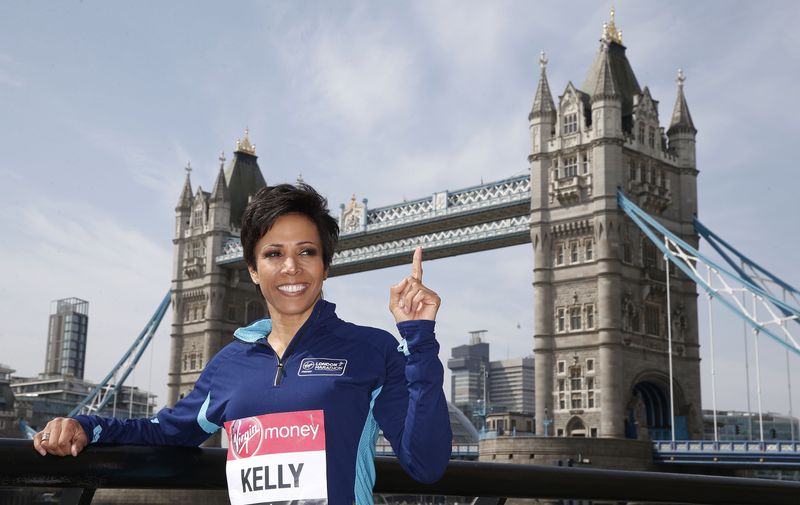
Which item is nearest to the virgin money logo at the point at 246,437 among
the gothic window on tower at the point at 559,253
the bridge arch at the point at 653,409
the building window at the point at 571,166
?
the bridge arch at the point at 653,409

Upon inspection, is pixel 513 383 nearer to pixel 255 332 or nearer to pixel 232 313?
pixel 232 313

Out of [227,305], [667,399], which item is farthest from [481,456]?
[227,305]

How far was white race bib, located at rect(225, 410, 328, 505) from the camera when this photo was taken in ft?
6.34

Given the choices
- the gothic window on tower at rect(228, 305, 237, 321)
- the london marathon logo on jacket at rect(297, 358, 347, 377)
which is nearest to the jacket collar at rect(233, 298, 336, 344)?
the london marathon logo on jacket at rect(297, 358, 347, 377)

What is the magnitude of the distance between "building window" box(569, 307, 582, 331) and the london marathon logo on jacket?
31334 millimetres

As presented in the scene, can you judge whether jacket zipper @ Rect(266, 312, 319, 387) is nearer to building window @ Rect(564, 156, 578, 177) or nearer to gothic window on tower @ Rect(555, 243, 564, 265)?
gothic window on tower @ Rect(555, 243, 564, 265)

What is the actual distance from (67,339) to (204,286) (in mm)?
93218

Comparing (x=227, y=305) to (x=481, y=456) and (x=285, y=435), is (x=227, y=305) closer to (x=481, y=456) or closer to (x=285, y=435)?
(x=481, y=456)

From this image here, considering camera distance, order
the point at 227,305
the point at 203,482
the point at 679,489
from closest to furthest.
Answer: the point at 203,482 < the point at 679,489 < the point at 227,305

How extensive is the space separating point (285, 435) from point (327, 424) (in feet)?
0.29

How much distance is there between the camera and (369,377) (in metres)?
2.05

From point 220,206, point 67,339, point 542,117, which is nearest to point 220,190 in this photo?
point 220,206

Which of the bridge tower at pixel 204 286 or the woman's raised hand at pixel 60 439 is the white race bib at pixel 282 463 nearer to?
the woman's raised hand at pixel 60 439

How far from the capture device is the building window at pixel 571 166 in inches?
1324
